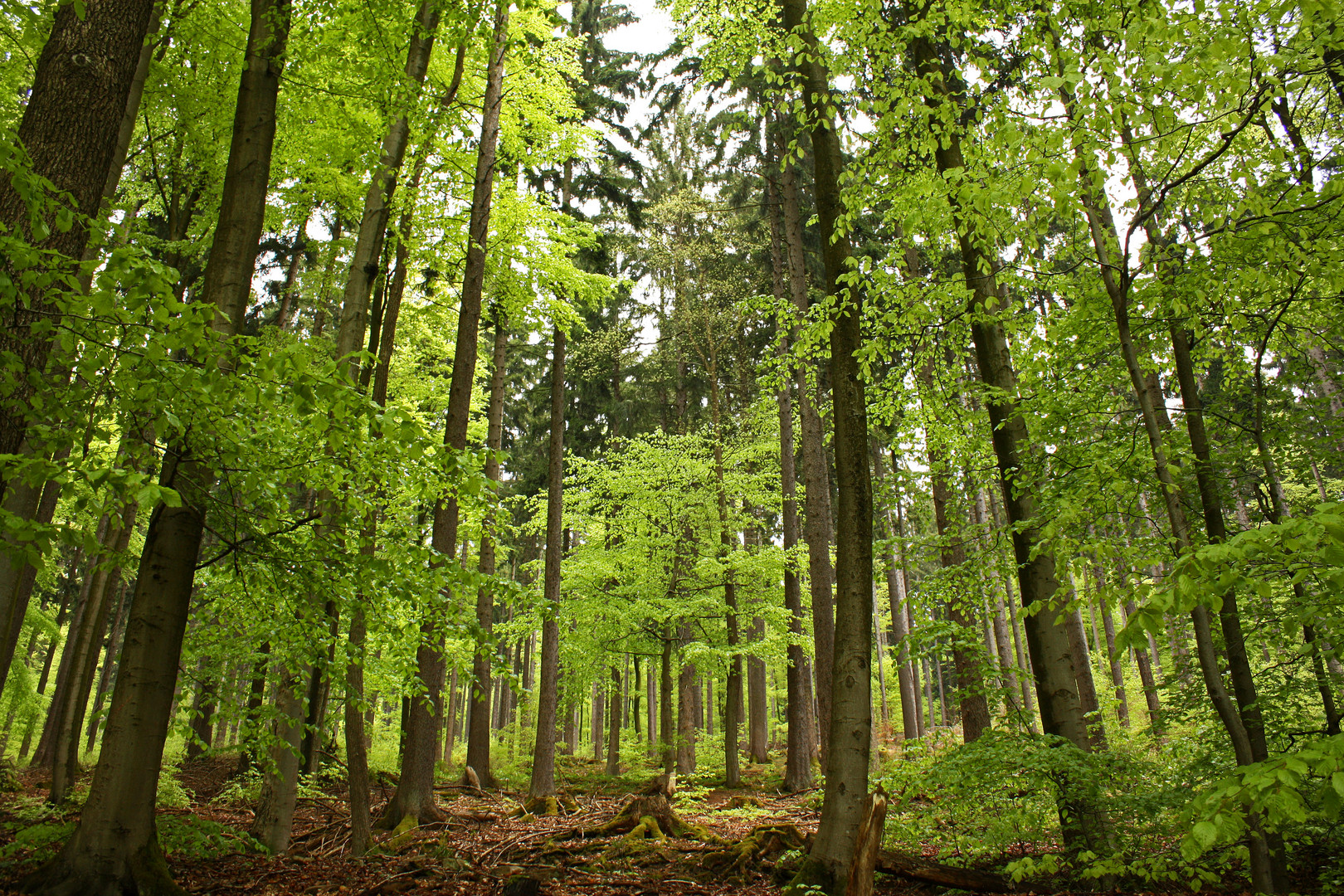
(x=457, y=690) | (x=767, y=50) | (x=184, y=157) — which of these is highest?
(x=184, y=157)

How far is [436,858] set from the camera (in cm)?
676

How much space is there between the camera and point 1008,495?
6059 mm

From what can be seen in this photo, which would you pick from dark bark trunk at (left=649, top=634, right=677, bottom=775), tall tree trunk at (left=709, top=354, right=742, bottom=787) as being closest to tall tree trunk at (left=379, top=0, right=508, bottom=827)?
tall tree trunk at (left=709, top=354, right=742, bottom=787)

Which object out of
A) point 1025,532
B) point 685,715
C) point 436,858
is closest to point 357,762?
point 436,858

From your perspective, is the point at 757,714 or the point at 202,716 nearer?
the point at 202,716

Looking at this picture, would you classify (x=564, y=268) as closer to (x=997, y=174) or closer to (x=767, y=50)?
(x=767, y=50)

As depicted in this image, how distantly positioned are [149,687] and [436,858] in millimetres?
3786

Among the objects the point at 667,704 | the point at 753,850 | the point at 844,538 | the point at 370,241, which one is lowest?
the point at 753,850

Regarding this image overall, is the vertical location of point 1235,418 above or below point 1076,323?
below

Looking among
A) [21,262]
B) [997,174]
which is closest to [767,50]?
[997,174]

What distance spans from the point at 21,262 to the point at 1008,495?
6.63 metres

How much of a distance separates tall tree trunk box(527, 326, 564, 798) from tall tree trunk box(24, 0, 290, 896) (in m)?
7.45

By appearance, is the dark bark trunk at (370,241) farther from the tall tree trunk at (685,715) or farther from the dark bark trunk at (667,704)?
the tall tree trunk at (685,715)

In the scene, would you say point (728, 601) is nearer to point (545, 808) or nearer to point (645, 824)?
point (545, 808)
